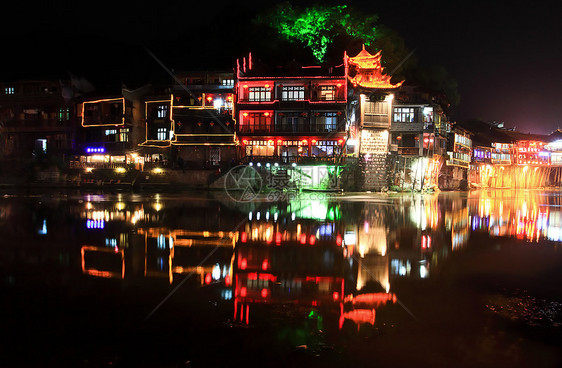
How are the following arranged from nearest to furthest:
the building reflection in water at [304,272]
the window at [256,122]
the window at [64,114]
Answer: the building reflection in water at [304,272]
the window at [256,122]
the window at [64,114]

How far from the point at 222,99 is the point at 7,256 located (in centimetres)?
4350

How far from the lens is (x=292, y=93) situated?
5131cm

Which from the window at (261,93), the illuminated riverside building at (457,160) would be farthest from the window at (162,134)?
the illuminated riverside building at (457,160)

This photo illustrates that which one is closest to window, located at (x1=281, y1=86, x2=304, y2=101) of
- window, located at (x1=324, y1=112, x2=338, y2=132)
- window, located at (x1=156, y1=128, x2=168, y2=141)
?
window, located at (x1=324, y1=112, x2=338, y2=132)

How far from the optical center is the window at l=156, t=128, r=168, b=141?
180 feet

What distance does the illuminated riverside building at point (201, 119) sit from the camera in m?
52.2

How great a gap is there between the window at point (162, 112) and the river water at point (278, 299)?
41057 millimetres

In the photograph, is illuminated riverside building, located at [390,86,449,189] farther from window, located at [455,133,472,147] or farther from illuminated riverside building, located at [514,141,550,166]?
illuminated riverside building, located at [514,141,550,166]

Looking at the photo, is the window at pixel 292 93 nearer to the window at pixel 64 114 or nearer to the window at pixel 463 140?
the window at pixel 463 140

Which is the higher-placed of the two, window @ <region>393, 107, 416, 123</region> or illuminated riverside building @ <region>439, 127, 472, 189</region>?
window @ <region>393, 107, 416, 123</region>

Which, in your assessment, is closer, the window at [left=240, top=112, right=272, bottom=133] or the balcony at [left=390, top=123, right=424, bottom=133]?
the window at [left=240, top=112, right=272, bottom=133]

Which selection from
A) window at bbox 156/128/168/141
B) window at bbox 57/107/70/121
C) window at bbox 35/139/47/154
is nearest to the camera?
window at bbox 156/128/168/141

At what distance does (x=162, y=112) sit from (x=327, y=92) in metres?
22.6

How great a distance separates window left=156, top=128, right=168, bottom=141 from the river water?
40.3 m
